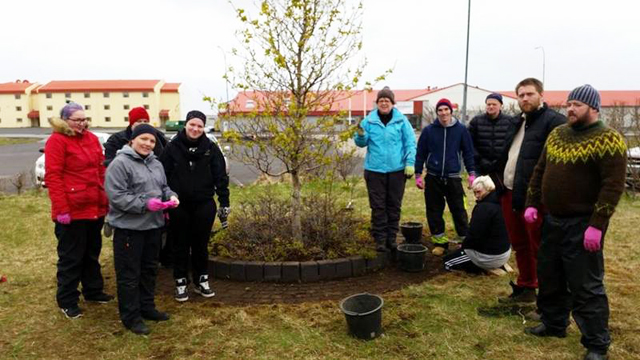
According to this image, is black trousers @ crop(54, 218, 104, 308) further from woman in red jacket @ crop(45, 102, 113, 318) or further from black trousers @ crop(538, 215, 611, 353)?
black trousers @ crop(538, 215, 611, 353)

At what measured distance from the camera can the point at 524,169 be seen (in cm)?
398

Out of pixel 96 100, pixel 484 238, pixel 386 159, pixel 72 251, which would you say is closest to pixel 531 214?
pixel 484 238

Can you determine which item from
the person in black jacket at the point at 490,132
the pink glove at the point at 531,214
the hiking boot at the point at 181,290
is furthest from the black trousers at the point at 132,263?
the person in black jacket at the point at 490,132

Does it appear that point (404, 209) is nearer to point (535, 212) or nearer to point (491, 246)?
point (491, 246)

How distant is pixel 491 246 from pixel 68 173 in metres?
4.12

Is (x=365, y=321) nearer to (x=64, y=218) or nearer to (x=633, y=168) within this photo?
(x=64, y=218)

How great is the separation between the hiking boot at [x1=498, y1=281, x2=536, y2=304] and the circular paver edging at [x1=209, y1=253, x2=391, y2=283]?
4.87 ft

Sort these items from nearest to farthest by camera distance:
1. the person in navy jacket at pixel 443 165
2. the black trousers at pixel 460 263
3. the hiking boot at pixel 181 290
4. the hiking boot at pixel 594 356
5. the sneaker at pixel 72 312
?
the hiking boot at pixel 594 356
the sneaker at pixel 72 312
the hiking boot at pixel 181 290
the black trousers at pixel 460 263
the person in navy jacket at pixel 443 165

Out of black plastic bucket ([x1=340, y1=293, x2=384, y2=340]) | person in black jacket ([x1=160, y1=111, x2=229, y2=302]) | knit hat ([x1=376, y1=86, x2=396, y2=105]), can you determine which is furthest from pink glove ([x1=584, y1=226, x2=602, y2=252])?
person in black jacket ([x1=160, y1=111, x2=229, y2=302])

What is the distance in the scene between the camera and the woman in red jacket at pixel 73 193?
3.93 metres

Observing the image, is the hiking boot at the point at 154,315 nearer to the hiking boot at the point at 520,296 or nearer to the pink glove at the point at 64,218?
the pink glove at the point at 64,218

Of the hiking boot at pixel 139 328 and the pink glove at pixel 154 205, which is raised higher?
the pink glove at pixel 154 205

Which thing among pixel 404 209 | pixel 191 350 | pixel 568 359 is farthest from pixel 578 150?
pixel 404 209

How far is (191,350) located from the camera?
3.51 metres
